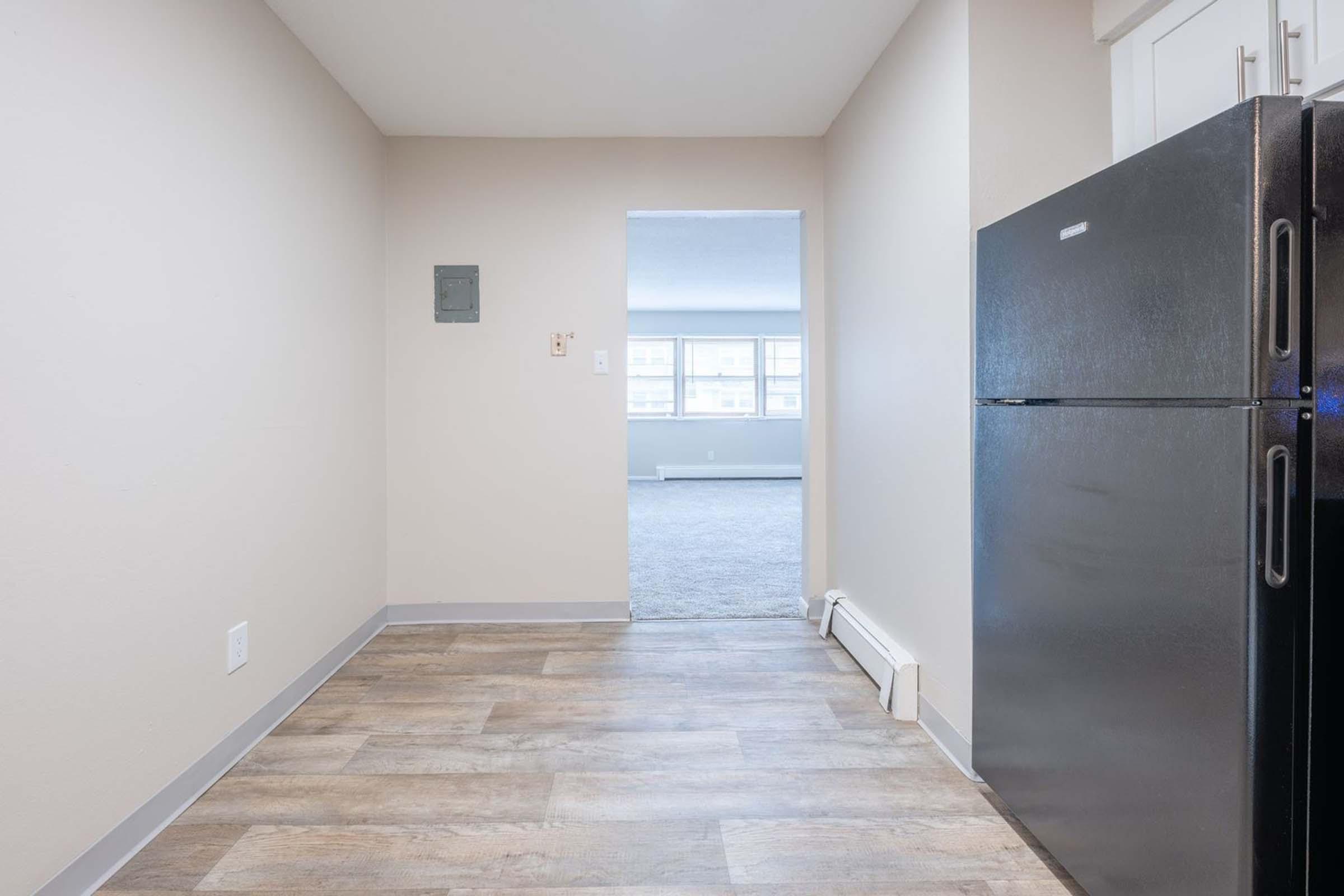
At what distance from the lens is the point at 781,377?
9664mm

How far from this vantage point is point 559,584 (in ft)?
10.2

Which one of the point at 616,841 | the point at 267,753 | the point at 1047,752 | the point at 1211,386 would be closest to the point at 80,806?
the point at 267,753

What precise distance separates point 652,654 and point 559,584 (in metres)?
0.64

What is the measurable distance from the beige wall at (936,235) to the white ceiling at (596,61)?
8.6 inches

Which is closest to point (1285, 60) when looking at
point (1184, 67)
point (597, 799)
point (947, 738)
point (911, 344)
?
point (1184, 67)

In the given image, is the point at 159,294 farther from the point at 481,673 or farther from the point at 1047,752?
the point at 1047,752

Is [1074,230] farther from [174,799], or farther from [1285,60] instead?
[174,799]

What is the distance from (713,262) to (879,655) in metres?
4.71

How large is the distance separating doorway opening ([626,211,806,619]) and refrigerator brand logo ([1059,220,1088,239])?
5.88 ft

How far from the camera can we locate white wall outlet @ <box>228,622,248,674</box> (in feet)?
6.11

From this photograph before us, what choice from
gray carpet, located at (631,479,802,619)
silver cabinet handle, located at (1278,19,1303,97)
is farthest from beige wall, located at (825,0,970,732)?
gray carpet, located at (631,479,802,619)

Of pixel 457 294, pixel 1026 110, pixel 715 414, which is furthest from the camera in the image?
pixel 715 414

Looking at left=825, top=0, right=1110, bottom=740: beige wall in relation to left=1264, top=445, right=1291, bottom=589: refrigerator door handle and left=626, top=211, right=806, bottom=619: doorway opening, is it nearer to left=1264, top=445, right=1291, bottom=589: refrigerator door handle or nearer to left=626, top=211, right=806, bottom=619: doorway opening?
left=626, top=211, right=806, bottom=619: doorway opening

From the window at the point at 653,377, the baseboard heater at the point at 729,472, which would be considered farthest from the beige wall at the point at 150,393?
the baseboard heater at the point at 729,472
